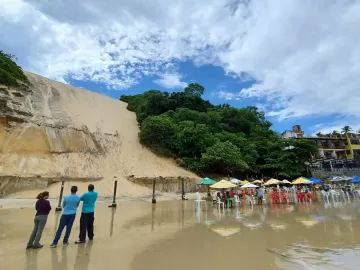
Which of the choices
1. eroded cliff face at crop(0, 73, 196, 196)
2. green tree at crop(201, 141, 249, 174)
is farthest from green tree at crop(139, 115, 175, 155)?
Answer: green tree at crop(201, 141, 249, 174)

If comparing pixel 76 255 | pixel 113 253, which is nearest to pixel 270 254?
pixel 113 253

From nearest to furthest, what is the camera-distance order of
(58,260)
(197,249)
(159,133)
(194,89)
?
(58,260), (197,249), (159,133), (194,89)

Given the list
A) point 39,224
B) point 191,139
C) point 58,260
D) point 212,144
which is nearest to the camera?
point 58,260

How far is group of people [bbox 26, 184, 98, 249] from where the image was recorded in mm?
5918

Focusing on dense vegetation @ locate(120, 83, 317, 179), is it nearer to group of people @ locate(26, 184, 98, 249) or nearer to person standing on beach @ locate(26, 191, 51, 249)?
group of people @ locate(26, 184, 98, 249)

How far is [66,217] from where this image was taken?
6191 millimetres

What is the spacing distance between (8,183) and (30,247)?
15.5 metres

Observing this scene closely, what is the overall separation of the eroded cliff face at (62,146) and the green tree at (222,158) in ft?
9.65

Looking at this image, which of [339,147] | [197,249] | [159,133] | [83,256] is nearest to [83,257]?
[83,256]

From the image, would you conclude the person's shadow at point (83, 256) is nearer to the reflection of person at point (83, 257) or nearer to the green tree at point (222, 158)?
the reflection of person at point (83, 257)

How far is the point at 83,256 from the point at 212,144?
2601 cm

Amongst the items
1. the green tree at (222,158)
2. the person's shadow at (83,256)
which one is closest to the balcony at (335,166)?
the green tree at (222,158)

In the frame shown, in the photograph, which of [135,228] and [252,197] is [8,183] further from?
[252,197]

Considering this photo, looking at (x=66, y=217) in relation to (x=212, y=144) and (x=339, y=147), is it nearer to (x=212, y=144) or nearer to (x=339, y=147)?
(x=212, y=144)
